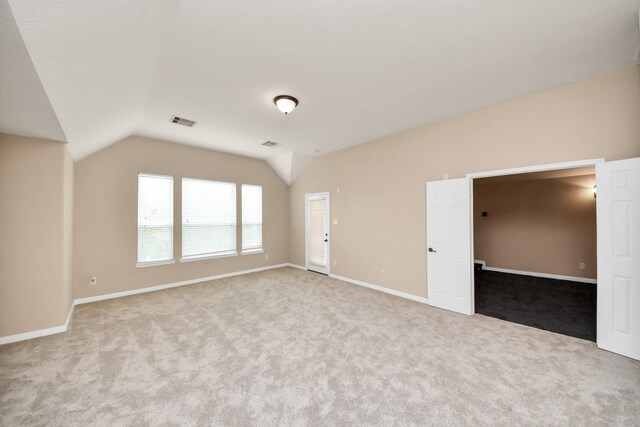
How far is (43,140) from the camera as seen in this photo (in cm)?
307

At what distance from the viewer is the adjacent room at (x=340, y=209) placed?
1.85m

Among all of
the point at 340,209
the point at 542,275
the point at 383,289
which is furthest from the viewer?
the point at 542,275

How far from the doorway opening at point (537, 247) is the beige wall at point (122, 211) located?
18.4 feet

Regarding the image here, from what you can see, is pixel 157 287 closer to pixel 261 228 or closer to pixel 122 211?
pixel 122 211

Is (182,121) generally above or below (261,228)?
above

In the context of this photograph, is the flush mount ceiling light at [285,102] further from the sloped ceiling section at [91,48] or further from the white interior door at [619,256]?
the white interior door at [619,256]

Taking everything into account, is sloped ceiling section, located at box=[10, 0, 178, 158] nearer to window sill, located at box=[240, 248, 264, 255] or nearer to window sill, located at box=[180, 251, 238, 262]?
window sill, located at box=[180, 251, 238, 262]

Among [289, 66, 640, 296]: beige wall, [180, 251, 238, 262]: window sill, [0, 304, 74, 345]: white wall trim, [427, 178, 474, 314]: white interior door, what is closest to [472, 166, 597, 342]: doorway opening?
[427, 178, 474, 314]: white interior door

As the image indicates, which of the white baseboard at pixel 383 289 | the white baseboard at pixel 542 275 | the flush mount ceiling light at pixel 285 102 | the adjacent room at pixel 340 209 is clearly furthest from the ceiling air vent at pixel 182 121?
the white baseboard at pixel 542 275

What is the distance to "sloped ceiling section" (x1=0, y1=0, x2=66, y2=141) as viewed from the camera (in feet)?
4.33

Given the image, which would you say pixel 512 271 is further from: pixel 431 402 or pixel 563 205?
pixel 431 402

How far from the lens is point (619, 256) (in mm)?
2539

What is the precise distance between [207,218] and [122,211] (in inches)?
58.8

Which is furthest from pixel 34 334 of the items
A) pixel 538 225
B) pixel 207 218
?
pixel 538 225
